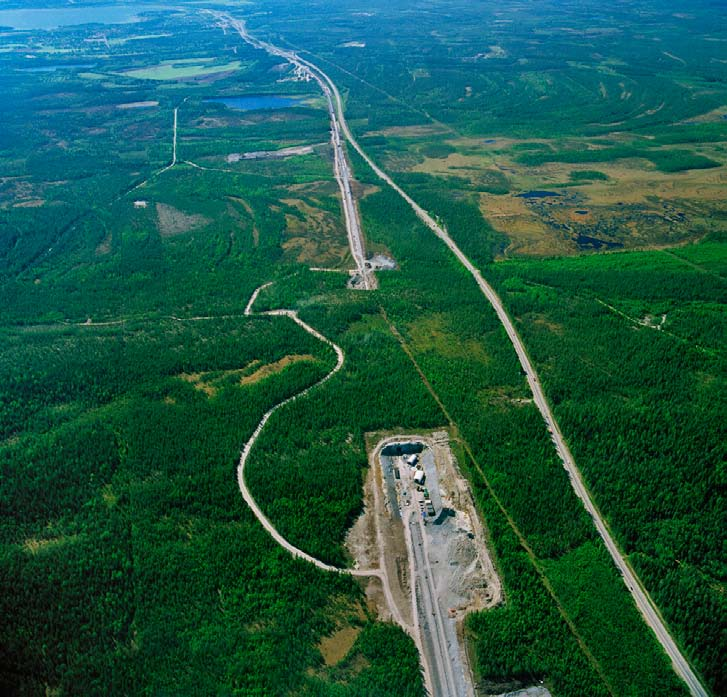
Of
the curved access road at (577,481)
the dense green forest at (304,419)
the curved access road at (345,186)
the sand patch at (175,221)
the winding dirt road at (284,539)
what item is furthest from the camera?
the sand patch at (175,221)

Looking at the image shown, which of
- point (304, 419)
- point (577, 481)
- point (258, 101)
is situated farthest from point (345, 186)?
point (258, 101)

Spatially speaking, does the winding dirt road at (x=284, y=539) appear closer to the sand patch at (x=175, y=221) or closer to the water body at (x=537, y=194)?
the sand patch at (x=175, y=221)

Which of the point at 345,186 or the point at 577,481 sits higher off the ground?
the point at 345,186

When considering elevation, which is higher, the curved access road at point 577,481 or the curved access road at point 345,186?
the curved access road at point 345,186

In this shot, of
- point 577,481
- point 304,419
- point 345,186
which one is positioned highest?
point 345,186

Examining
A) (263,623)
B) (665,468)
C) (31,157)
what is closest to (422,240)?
(665,468)

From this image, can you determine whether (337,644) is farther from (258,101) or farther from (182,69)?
(182,69)

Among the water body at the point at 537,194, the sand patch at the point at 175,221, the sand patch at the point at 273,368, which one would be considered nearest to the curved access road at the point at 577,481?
the water body at the point at 537,194

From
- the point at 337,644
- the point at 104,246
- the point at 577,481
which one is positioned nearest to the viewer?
the point at 337,644
